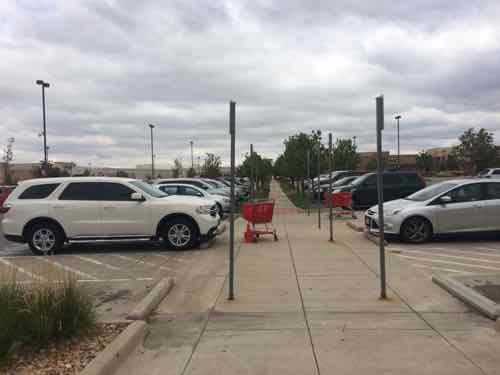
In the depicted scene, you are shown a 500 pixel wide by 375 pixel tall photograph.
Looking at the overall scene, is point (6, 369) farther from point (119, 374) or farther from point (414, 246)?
point (414, 246)

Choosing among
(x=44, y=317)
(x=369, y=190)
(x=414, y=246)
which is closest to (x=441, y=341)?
(x=44, y=317)

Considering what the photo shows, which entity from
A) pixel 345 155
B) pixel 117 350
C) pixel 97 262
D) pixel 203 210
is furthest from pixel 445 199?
pixel 345 155

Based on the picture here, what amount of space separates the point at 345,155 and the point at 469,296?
37097 mm

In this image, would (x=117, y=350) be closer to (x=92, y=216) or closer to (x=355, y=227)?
(x=92, y=216)

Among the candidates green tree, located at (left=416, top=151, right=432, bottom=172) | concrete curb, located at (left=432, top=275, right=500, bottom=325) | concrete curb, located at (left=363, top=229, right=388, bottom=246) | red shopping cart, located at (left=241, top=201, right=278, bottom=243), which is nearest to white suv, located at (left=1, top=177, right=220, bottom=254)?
red shopping cart, located at (left=241, top=201, right=278, bottom=243)

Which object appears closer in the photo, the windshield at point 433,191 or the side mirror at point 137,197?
the side mirror at point 137,197

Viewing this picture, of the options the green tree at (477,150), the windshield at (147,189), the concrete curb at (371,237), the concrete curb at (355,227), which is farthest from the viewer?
the green tree at (477,150)

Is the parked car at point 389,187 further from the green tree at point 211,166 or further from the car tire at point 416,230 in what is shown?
the green tree at point 211,166

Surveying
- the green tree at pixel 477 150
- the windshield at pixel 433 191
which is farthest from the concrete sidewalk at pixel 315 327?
the green tree at pixel 477 150

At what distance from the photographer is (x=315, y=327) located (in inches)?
216

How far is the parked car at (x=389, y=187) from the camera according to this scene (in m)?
20.9

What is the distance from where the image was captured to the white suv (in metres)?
11.1

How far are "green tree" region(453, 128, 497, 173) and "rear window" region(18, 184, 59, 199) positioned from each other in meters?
47.1

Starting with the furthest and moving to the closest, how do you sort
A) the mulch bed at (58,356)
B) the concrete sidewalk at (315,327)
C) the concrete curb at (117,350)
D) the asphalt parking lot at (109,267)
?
1. the asphalt parking lot at (109,267)
2. the concrete sidewalk at (315,327)
3. the mulch bed at (58,356)
4. the concrete curb at (117,350)
